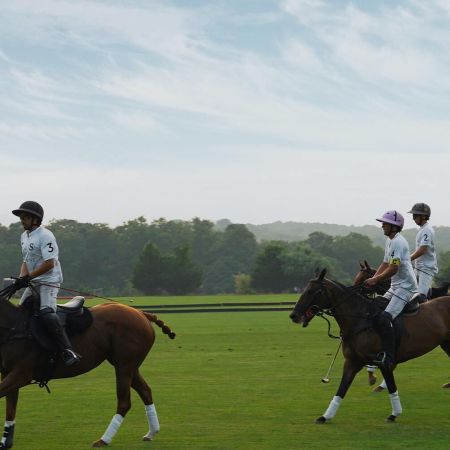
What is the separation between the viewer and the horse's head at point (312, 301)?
1115 centimetres

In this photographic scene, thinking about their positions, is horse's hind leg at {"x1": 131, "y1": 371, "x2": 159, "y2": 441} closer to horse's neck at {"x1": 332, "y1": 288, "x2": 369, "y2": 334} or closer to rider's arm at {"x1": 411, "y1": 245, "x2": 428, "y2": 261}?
horse's neck at {"x1": 332, "y1": 288, "x2": 369, "y2": 334}

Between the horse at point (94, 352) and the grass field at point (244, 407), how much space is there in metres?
0.41

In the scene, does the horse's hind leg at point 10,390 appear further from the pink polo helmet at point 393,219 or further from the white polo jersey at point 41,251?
the pink polo helmet at point 393,219

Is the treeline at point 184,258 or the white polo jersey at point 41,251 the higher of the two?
the white polo jersey at point 41,251

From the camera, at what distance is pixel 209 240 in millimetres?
156750

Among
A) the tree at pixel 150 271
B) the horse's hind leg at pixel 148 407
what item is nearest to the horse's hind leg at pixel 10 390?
the horse's hind leg at pixel 148 407

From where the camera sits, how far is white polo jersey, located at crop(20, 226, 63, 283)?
970 cm

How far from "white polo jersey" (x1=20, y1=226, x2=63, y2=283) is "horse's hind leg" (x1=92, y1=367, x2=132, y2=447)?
4.45 feet

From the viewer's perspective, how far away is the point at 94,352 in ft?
33.2

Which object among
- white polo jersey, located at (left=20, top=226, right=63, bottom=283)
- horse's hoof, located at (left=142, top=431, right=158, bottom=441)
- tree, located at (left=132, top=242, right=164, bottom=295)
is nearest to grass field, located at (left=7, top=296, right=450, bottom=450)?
horse's hoof, located at (left=142, top=431, right=158, bottom=441)

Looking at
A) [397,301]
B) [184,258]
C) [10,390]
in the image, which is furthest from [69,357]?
[184,258]

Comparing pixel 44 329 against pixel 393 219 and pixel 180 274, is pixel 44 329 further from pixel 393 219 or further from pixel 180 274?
pixel 180 274

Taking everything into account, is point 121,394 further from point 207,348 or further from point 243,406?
point 207,348

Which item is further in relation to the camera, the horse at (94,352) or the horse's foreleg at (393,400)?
the horse's foreleg at (393,400)
